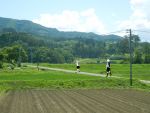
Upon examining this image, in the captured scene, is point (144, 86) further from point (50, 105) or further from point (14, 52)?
point (14, 52)

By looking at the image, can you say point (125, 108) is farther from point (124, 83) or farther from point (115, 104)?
point (124, 83)

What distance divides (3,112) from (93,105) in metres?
4.81

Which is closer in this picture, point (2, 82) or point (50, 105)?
point (50, 105)

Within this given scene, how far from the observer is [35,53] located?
192 m

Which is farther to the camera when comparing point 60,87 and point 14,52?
point 14,52

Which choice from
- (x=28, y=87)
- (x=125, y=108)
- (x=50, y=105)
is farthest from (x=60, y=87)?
(x=125, y=108)

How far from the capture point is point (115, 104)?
862 inches

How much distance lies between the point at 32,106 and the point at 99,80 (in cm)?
1813

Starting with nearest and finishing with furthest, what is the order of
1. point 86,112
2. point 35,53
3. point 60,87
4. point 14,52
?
point 86,112 → point 60,87 → point 14,52 → point 35,53

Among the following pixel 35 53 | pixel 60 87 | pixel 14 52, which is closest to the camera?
pixel 60 87

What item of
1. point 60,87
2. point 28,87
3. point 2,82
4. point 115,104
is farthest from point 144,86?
point 115,104

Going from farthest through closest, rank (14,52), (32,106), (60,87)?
(14,52) < (60,87) < (32,106)

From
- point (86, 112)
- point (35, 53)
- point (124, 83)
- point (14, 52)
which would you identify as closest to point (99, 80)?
point (124, 83)

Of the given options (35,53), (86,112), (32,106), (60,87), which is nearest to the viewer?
(86,112)
